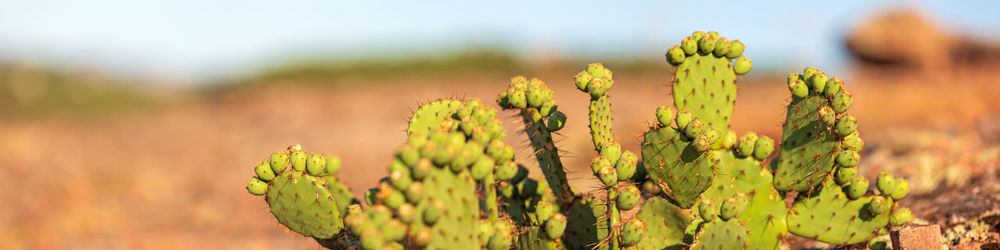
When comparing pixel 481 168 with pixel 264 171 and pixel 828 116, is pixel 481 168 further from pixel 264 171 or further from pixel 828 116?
pixel 828 116

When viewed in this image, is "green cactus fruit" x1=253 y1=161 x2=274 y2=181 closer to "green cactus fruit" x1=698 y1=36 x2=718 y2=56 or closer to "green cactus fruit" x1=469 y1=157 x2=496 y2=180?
"green cactus fruit" x1=469 y1=157 x2=496 y2=180

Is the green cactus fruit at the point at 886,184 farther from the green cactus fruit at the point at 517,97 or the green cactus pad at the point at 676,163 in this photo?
the green cactus fruit at the point at 517,97

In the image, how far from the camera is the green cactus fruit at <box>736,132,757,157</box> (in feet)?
8.09

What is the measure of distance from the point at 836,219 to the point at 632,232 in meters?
0.87

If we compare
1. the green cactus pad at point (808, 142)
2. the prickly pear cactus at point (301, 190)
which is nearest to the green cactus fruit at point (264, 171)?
the prickly pear cactus at point (301, 190)

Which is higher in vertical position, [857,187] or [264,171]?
[264,171]

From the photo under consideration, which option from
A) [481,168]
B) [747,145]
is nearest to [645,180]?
[747,145]

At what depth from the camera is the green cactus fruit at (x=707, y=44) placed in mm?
2402

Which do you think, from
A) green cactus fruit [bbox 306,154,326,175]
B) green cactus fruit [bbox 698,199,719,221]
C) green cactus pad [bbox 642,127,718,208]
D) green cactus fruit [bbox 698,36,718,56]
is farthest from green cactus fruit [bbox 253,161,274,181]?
green cactus fruit [bbox 698,36,718,56]

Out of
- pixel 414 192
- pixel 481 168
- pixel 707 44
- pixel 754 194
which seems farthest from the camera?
pixel 754 194

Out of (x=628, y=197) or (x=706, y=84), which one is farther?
(x=706, y=84)

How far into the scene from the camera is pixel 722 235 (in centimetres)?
209

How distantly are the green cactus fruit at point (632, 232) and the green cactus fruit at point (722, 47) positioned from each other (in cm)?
65

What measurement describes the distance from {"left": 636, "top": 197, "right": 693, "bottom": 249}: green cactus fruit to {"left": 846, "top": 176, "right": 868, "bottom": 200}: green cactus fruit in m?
0.59
